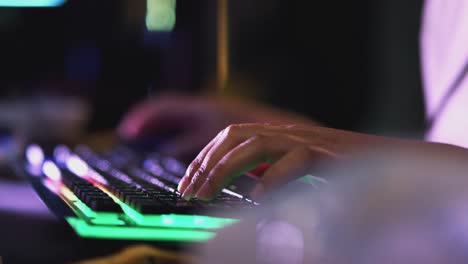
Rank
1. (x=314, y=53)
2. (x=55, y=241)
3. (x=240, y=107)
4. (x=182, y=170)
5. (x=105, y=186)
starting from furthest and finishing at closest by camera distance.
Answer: (x=314, y=53)
(x=240, y=107)
(x=182, y=170)
(x=105, y=186)
(x=55, y=241)

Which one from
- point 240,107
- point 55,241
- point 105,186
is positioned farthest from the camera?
point 240,107

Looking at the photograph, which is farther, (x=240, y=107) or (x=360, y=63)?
(x=360, y=63)

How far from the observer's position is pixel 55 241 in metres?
0.50

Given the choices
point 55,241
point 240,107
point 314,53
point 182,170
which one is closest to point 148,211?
point 55,241

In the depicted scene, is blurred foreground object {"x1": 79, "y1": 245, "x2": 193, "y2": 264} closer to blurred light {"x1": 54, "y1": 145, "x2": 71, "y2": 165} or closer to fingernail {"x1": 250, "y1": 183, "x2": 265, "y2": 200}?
fingernail {"x1": 250, "y1": 183, "x2": 265, "y2": 200}

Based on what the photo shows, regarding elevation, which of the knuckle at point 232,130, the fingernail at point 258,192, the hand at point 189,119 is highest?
the knuckle at point 232,130

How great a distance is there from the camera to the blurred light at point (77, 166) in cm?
90

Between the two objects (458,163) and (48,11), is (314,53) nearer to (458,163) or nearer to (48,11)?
(48,11)

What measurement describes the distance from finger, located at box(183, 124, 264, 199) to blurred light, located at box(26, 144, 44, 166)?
49 cm

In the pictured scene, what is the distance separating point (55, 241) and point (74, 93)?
137 centimetres

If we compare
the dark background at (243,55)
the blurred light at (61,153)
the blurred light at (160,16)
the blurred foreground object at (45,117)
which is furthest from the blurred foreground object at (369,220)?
the blurred light at (160,16)

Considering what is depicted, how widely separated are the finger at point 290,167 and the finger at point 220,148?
5 centimetres

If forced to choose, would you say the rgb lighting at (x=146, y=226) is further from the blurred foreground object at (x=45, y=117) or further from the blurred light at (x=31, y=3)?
the blurred light at (x=31, y=3)

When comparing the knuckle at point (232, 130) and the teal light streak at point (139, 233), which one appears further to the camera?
the knuckle at point (232, 130)
